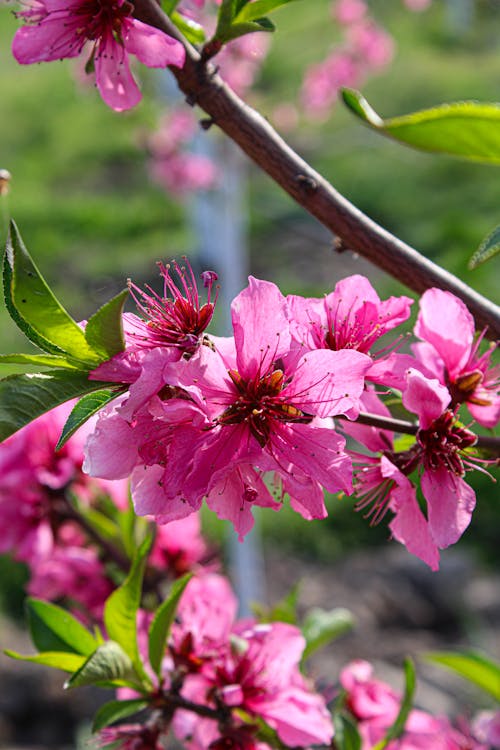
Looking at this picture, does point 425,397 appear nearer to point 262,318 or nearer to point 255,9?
point 262,318

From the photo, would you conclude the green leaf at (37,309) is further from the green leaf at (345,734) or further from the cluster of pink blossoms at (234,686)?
the green leaf at (345,734)

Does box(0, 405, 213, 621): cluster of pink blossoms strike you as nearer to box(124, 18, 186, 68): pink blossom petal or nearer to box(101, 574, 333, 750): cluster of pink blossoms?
box(101, 574, 333, 750): cluster of pink blossoms

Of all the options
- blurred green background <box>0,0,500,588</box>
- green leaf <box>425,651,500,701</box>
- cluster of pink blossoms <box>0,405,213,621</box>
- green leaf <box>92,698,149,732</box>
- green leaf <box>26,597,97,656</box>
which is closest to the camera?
green leaf <box>92,698,149,732</box>

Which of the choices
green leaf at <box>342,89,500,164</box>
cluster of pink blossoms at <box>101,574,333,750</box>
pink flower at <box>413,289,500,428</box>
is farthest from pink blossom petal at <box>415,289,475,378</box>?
cluster of pink blossoms at <box>101,574,333,750</box>

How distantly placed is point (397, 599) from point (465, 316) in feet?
8.48

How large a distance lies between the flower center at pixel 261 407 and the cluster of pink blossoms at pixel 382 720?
1.75 ft

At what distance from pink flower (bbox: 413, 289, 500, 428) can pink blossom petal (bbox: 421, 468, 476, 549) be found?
70mm

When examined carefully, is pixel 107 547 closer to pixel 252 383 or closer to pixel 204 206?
pixel 252 383

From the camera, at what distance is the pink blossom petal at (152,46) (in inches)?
24.8

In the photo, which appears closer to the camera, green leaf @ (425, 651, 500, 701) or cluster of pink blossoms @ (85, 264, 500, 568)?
cluster of pink blossoms @ (85, 264, 500, 568)

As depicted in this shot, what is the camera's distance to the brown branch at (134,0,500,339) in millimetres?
642

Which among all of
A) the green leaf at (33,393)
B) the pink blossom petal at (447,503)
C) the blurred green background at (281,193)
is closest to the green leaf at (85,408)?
the green leaf at (33,393)

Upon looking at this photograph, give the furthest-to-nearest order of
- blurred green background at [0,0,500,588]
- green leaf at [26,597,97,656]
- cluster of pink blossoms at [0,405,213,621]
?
blurred green background at [0,0,500,588]
cluster of pink blossoms at [0,405,213,621]
green leaf at [26,597,97,656]

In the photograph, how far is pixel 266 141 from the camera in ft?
2.11
